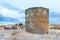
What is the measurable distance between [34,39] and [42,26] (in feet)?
1.14

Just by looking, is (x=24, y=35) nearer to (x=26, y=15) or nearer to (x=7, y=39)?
(x=7, y=39)

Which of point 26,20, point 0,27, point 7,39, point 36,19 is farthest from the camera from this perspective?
point 0,27

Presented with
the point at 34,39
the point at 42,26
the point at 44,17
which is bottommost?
the point at 34,39

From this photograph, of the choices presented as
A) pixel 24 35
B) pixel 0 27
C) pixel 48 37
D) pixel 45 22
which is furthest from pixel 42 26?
pixel 0 27

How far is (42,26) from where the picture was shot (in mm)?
2312

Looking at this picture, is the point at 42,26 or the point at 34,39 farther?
the point at 42,26

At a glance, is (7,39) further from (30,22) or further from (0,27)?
(0,27)

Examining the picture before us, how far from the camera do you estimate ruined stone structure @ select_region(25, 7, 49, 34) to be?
7.50ft

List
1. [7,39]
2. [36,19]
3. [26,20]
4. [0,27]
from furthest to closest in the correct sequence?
[0,27]
[26,20]
[36,19]
[7,39]

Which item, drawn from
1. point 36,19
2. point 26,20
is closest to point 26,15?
point 26,20

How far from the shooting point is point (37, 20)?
7.49 feet

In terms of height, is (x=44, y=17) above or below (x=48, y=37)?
above

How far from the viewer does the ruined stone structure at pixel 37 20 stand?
2.28 metres

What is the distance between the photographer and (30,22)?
236 cm
